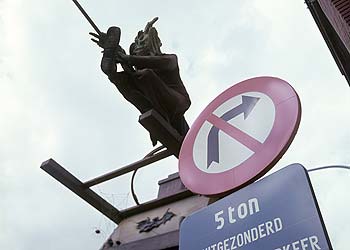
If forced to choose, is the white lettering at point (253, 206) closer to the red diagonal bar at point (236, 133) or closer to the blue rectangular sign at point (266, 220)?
the blue rectangular sign at point (266, 220)

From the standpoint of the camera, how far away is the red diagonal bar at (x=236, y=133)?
4.75ft

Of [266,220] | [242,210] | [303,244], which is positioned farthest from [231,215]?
[303,244]

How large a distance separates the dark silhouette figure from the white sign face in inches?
29.1

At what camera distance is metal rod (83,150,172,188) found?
7.71 feet

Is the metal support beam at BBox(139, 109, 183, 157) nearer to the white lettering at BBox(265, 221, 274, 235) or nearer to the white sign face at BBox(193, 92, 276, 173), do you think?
the white sign face at BBox(193, 92, 276, 173)

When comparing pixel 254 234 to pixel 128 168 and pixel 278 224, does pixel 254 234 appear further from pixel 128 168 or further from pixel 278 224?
pixel 128 168

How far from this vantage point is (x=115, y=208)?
2.37 meters

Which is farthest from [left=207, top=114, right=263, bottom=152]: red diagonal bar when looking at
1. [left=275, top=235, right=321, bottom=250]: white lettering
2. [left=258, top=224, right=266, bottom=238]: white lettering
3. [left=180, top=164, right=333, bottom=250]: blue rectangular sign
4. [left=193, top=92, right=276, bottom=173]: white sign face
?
[left=275, top=235, right=321, bottom=250]: white lettering

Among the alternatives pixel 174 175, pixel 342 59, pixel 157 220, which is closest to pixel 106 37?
pixel 174 175

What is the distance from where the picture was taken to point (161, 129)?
87.5 inches

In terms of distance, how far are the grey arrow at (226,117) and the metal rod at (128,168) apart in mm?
748

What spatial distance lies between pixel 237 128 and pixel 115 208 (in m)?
1.14

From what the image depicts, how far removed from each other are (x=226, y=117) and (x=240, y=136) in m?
0.16

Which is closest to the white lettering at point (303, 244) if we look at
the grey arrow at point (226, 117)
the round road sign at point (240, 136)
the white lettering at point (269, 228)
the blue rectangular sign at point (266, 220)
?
the blue rectangular sign at point (266, 220)
